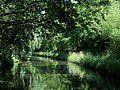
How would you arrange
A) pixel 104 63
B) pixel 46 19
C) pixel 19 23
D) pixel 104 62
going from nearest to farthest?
pixel 46 19
pixel 19 23
pixel 104 63
pixel 104 62

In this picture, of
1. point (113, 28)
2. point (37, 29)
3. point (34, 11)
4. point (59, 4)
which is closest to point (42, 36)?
point (37, 29)

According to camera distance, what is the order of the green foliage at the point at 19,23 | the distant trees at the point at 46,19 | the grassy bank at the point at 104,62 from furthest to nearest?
1. the grassy bank at the point at 104,62
2. the green foliage at the point at 19,23
3. the distant trees at the point at 46,19

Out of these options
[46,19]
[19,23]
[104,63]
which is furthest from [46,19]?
[104,63]

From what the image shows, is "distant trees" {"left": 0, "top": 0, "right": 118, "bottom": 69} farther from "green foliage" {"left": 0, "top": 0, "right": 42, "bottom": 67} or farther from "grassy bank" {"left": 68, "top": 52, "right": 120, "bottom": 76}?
"grassy bank" {"left": 68, "top": 52, "right": 120, "bottom": 76}

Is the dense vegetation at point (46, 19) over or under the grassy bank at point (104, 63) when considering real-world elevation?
over

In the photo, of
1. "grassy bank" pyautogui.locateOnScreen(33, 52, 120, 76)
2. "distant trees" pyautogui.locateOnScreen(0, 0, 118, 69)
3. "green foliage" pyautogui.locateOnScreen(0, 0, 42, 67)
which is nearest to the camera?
"distant trees" pyautogui.locateOnScreen(0, 0, 118, 69)

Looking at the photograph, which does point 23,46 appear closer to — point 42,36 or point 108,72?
point 42,36

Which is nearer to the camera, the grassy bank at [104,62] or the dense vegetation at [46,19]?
the dense vegetation at [46,19]

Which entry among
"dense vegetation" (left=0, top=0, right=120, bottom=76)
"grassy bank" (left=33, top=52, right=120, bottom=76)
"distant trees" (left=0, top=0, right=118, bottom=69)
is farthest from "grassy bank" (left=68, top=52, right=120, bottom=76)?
"dense vegetation" (left=0, top=0, right=120, bottom=76)

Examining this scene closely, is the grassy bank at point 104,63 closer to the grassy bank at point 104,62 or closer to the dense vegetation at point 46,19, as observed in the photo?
the grassy bank at point 104,62

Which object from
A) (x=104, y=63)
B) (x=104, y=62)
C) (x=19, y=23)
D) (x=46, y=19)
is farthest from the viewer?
(x=104, y=62)

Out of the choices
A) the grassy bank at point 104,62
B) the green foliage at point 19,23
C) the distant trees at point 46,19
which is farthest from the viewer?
the grassy bank at point 104,62

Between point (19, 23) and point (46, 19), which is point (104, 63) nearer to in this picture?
point (19, 23)

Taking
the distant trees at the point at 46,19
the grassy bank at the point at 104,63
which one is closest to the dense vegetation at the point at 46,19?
the distant trees at the point at 46,19
